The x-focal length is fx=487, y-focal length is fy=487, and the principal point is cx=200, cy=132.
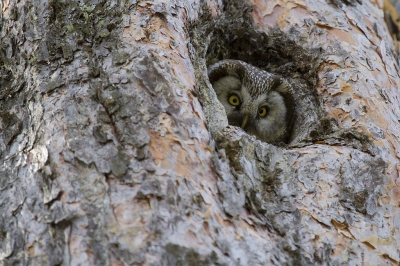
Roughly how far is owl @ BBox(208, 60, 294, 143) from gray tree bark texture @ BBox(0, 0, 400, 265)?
0.54m

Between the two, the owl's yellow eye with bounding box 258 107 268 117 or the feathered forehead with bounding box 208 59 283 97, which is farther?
the owl's yellow eye with bounding box 258 107 268 117

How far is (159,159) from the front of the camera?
1.78 m

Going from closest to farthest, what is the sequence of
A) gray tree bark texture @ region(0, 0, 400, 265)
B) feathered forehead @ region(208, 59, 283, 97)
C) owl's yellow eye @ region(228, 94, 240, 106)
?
gray tree bark texture @ region(0, 0, 400, 265), feathered forehead @ region(208, 59, 283, 97), owl's yellow eye @ region(228, 94, 240, 106)

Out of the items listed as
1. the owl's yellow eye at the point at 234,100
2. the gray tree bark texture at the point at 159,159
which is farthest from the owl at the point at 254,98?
the gray tree bark texture at the point at 159,159

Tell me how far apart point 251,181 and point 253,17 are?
130cm

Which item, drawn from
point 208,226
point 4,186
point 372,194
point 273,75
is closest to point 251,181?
point 208,226

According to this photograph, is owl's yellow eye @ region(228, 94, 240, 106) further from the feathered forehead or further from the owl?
the feathered forehead

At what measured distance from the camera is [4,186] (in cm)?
182

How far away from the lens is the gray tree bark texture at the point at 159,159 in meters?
1.65

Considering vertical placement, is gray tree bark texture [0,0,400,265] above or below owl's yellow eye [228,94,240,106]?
above

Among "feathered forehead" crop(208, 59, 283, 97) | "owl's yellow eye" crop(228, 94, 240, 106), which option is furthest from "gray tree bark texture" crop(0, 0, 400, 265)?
A: "owl's yellow eye" crop(228, 94, 240, 106)

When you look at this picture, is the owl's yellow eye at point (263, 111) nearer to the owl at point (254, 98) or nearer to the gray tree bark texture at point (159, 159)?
the owl at point (254, 98)

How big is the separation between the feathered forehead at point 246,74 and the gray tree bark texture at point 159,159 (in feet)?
1.65

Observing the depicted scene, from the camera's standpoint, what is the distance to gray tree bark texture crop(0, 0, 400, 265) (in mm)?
1649
